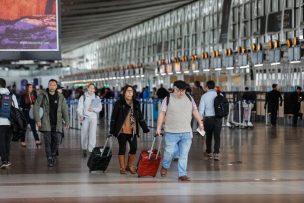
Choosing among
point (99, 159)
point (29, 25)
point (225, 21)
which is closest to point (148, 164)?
point (99, 159)

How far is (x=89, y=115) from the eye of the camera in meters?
18.7

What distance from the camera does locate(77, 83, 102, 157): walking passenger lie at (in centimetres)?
1870

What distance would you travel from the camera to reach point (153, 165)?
46.0ft

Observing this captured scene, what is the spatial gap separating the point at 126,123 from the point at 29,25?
6.87 metres

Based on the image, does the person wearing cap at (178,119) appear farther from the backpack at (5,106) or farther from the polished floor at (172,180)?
the backpack at (5,106)

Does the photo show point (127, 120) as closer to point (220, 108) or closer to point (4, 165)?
point (4, 165)

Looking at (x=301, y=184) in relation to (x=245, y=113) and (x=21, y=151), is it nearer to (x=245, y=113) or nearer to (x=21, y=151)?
(x=21, y=151)

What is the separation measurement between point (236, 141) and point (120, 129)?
954 cm

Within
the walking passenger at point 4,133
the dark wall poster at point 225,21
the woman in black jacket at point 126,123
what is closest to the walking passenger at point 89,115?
the walking passenger at point 4,133

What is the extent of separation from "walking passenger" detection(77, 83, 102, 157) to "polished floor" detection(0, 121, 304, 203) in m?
0.40

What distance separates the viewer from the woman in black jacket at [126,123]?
14.6 m

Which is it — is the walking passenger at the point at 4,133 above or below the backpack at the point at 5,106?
below

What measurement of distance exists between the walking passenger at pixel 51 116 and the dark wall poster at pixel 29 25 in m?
4.53

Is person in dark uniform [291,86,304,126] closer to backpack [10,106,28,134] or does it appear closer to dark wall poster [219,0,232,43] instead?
dark wall poster [219,0,232,43]
